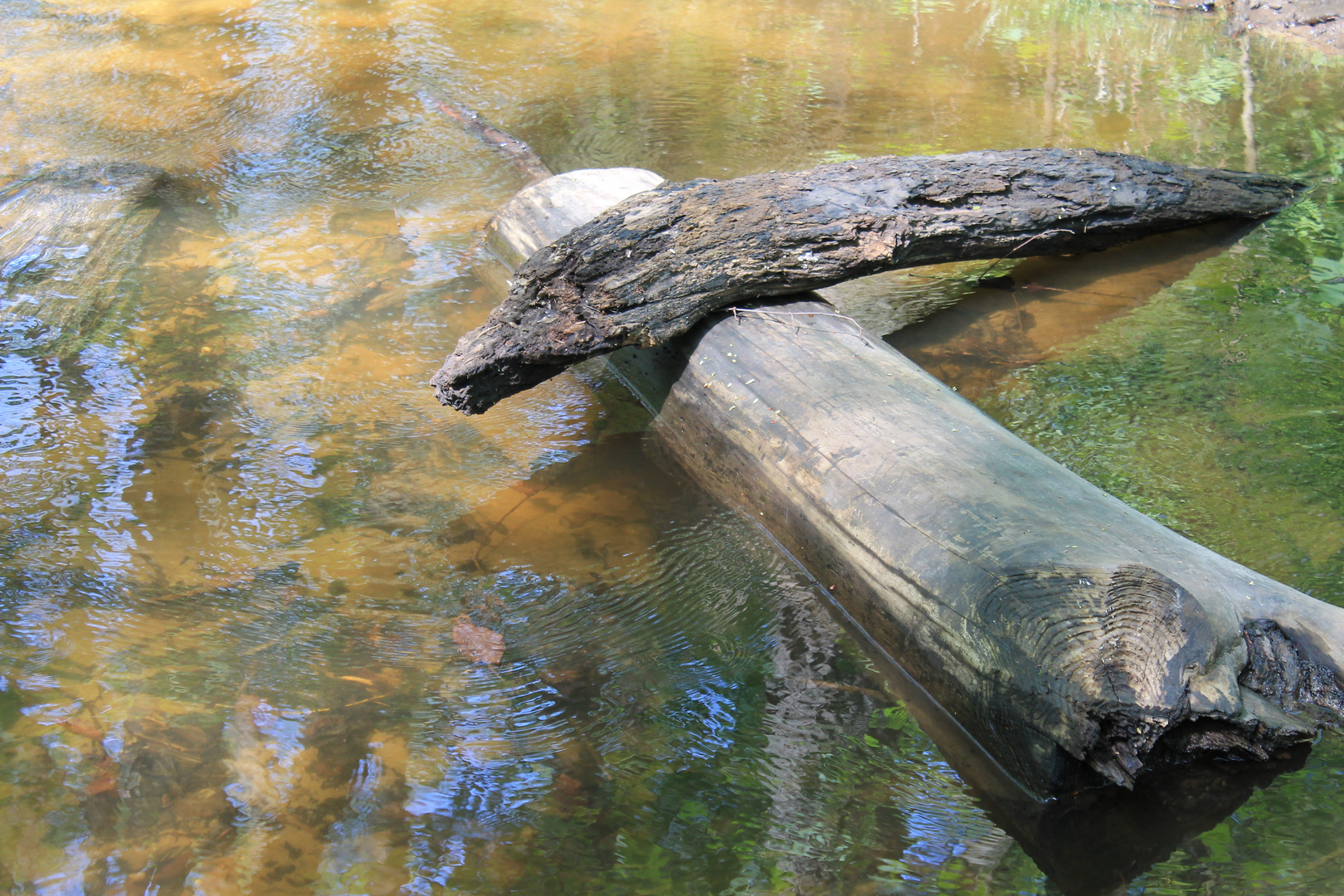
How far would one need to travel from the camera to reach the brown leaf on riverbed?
7.99 feet

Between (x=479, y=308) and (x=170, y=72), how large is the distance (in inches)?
182

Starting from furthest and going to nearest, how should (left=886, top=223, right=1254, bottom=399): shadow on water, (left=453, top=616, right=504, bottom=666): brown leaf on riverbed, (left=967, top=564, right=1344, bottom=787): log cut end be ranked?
(left=886, top=223, right=1254, bottom=399): shadow on water < (left=453, top=616, right=504, bottom=666): brown leaf on riverbed < (left=967, top=564, right=1344, bottom=787): log cut end

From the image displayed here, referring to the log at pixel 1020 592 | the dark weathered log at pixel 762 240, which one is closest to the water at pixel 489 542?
the log at pixel 1020 592

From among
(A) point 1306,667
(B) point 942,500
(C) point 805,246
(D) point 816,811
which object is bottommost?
(D) point 816,811

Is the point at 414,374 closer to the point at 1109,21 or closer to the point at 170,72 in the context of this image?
the point at 170,72

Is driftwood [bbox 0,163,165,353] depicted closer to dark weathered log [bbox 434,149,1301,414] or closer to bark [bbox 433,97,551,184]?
bark [bbox 433,97,551,184]

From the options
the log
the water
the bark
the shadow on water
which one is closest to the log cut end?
the log

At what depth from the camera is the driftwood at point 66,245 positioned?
3908mm

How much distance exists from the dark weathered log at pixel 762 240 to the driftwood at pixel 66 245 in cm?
208

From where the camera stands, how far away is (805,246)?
3.28 metres

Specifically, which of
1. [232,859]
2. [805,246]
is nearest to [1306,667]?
[805,246]

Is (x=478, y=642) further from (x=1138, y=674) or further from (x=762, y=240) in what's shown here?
(x=762, y=240)

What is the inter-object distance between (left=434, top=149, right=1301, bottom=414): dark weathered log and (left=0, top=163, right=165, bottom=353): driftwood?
208 centimetres

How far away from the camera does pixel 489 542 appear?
2.88 m
